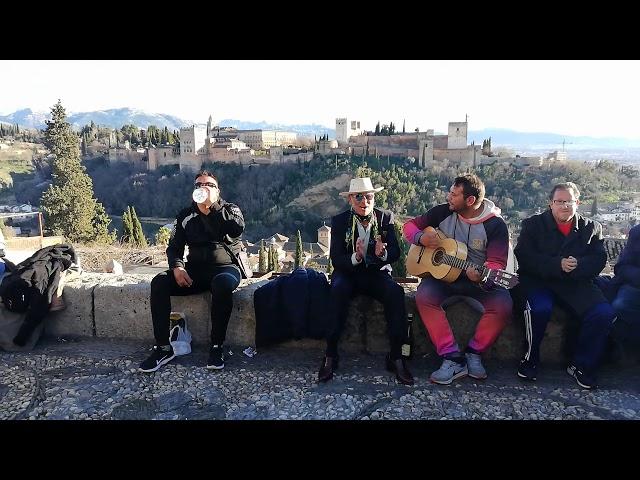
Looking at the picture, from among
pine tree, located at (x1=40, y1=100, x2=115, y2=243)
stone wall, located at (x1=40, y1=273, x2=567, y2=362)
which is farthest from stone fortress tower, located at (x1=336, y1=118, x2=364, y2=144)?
stone wall, located at (x1=40, y1=273, x2=567, y2=362)

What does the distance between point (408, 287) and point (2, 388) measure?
2795 millimetres

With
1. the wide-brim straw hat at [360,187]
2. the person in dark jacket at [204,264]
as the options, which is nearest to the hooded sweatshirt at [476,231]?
the wide-brim straw hat at [360,187]

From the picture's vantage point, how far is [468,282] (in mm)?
3193

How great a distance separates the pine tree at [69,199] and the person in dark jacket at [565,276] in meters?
21.6

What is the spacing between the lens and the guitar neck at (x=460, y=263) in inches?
120

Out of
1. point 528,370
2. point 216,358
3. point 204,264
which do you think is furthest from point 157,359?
point 528,370

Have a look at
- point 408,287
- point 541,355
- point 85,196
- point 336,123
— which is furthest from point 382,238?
point 336,123

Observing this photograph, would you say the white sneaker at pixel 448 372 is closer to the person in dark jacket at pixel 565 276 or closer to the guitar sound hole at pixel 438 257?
the person in dark jacket at pixel 565 276

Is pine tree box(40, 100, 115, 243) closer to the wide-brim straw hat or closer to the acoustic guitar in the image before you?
the wide-brim straw hat

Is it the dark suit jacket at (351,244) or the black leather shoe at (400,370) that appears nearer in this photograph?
the black leather shoe at (400,370)

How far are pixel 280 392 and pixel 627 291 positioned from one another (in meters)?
2.31

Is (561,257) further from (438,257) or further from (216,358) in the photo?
(216,358)

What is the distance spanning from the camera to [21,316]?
11.6 feet

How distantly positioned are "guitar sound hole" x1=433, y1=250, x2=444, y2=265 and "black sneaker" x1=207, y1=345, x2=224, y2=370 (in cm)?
154
